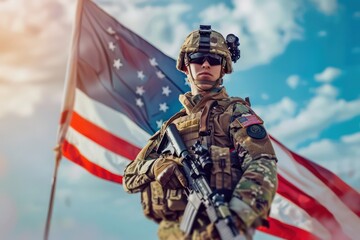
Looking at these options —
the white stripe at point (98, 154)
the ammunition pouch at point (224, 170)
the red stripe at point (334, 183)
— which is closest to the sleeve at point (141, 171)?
the ammunition pouch at point (224, 170)

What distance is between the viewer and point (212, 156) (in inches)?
156

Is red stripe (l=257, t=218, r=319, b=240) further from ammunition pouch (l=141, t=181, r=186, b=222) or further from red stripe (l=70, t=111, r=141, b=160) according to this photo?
ammunition pouch (l=141, t=181, r=186, b=222)

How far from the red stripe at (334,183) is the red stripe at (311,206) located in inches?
13.5

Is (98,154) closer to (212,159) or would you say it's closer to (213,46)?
(213,46)

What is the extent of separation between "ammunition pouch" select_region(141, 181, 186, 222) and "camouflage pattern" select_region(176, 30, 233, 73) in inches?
43.6

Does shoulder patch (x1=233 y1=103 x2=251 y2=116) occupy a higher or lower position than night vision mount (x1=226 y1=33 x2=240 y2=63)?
lower

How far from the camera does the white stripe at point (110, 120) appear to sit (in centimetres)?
923

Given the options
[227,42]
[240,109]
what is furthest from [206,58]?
[240,109]

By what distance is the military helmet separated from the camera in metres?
4.39

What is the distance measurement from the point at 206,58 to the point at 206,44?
11cm

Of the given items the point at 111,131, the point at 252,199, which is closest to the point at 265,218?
the point at 252,199

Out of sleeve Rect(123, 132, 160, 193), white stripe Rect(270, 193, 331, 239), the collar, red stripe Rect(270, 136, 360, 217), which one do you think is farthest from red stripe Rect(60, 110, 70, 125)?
the collar

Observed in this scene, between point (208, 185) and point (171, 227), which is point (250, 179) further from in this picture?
point (171, 227)

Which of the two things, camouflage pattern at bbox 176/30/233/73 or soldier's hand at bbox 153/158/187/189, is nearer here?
soldier's hand at bbox 153/158/187/189
